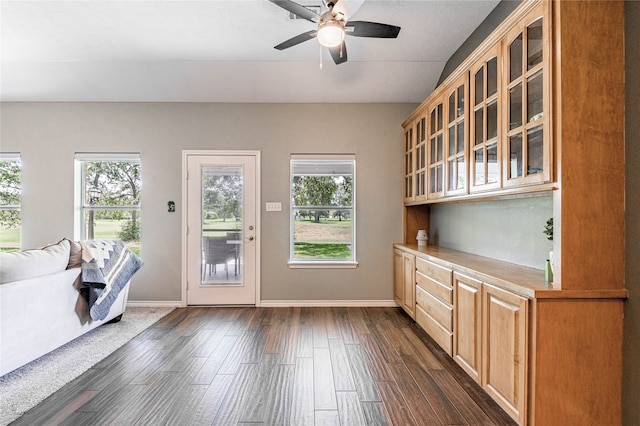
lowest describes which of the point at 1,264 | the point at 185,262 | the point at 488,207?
the point at 185,262

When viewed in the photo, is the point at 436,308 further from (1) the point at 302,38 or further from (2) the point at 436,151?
(1) the point at 302,38

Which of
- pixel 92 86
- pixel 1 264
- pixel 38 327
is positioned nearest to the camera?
pixel 1 264

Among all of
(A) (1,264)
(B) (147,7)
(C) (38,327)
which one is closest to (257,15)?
(B) (147,7)

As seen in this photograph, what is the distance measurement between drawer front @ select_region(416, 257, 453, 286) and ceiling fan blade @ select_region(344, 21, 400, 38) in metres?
1.94

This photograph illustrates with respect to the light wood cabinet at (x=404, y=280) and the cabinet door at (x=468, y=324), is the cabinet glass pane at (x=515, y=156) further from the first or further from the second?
the light wood cabinet at (x=404, y=280)

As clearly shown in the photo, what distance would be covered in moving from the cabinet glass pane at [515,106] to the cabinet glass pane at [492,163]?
0.21 metres

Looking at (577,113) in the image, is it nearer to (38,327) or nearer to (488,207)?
(488,207)

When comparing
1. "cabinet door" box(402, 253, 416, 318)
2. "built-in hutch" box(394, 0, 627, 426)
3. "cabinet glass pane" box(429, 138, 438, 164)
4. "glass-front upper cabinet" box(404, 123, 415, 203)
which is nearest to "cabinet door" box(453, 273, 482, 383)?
"built-in hutch" box(394, 0, 627, 426)

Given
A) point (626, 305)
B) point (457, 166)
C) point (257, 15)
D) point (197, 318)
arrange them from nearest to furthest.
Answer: point (626, 305) < point (457, 166) < point (257, 15) < point (197, 318)

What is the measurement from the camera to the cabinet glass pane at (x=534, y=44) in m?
1.83

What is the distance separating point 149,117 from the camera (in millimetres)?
4441

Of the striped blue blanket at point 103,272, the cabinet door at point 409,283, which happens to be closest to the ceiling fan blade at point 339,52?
the cabinet door at point 409,283

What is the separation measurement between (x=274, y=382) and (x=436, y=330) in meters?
1.51

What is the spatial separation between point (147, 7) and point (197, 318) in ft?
10.8
